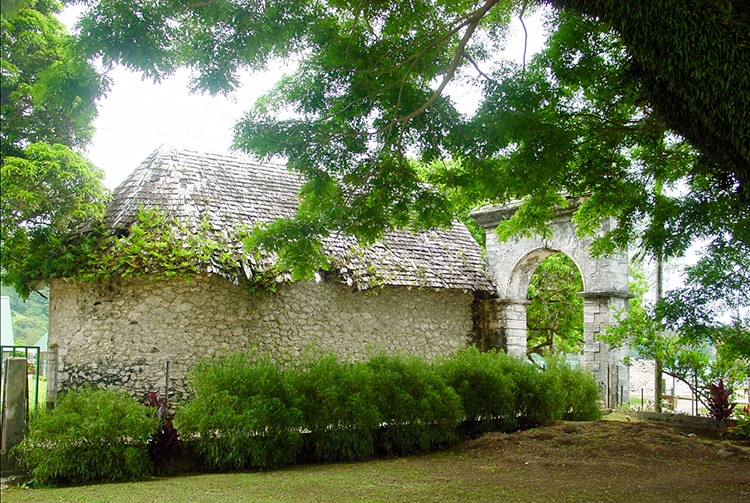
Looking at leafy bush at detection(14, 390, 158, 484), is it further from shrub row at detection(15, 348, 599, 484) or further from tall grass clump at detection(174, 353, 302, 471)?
tall grass clump at detection(174, 353, 302, 471)

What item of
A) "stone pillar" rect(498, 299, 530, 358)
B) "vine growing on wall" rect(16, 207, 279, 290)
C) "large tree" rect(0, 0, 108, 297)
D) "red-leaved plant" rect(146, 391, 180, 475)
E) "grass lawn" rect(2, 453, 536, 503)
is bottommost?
"grass lawn" rect(2, 453, 536, 503)

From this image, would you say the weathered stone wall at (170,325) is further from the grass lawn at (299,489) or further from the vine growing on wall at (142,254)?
the grass lawn at (299,489)

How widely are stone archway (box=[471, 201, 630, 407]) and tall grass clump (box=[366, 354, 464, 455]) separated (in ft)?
13.9

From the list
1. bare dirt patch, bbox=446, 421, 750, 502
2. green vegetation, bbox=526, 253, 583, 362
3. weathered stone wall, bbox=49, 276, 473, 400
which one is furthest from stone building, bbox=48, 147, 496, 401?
green vegetation, bbox=526, 253, 583, 362

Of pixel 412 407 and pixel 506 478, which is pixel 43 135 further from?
pixel 506 478

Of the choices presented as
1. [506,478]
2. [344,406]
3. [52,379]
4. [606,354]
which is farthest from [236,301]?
[606,354]

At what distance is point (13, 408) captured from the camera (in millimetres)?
7258

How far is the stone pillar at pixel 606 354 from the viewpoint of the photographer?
13.2 metres

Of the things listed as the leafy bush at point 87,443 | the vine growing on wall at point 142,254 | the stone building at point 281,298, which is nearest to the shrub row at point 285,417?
the leafy bush at point 87,443

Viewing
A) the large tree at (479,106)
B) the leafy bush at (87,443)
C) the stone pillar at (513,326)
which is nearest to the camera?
the large tree at (479,106)

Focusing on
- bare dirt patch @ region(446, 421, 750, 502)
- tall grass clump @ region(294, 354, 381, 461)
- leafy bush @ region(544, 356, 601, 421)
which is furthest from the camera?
leafy bush @ region(544, 356, 601, 421)

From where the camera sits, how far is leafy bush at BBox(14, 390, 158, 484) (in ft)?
23.2

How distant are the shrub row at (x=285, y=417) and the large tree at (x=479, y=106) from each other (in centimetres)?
203

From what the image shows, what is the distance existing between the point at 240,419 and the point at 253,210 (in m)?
5.47
